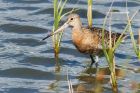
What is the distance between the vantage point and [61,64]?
35.2 ft

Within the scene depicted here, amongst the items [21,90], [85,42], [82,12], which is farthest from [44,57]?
[82,12]

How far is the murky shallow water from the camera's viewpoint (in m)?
9.66

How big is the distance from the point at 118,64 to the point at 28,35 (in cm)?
247

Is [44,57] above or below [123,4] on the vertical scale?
below

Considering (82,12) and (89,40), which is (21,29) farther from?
(89,40)

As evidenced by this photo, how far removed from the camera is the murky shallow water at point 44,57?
966cm

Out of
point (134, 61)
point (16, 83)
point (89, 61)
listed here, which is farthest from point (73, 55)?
point (16, 83)

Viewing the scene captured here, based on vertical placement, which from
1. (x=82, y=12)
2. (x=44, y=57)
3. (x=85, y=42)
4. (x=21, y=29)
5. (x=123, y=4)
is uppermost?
(x=123, y=4)

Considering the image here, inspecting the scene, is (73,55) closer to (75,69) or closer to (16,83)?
(75,69)

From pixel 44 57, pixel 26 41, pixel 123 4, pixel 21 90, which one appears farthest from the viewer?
pixel 123 4

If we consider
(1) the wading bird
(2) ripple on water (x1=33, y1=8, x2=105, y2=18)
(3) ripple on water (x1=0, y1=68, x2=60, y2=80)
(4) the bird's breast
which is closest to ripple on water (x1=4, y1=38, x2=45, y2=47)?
(1) the wading bird

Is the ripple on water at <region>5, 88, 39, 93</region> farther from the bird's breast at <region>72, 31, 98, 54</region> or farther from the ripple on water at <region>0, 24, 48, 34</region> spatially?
the ripple on water at <region>0, 24, 48, 34</region>

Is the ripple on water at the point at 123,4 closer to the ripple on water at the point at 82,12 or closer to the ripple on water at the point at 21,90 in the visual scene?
the ripple on water at the point at 82,12

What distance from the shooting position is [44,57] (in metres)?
11.1
